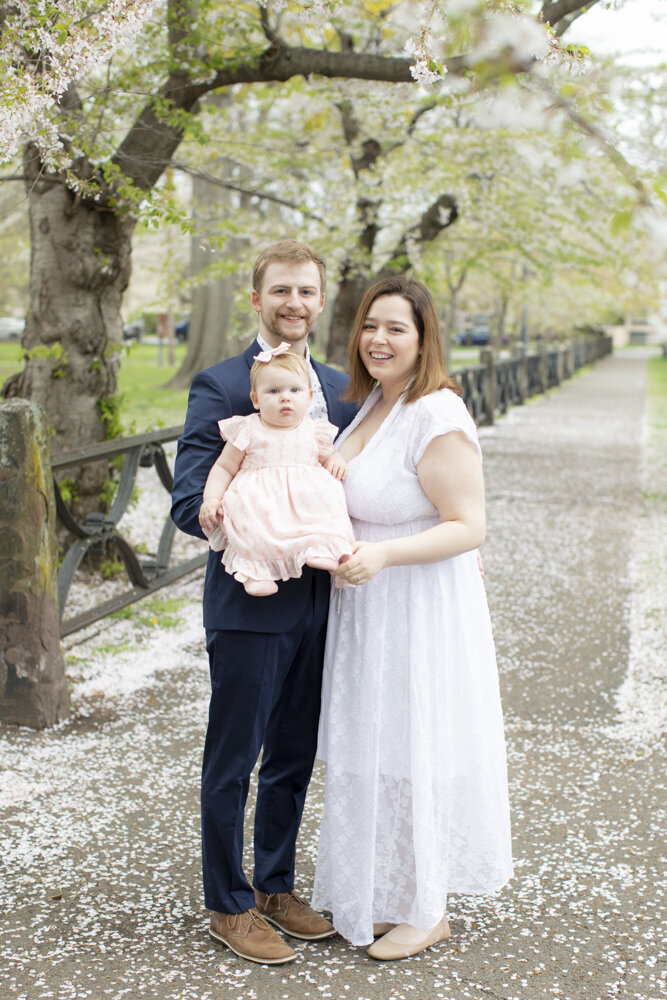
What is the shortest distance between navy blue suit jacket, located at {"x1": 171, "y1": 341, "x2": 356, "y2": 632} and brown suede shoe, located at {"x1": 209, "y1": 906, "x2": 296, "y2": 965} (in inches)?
34.3

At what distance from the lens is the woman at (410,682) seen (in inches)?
110

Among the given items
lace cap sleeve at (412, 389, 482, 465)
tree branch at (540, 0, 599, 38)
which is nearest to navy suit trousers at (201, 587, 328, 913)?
lace cap sleeve at (412, 389, 482, 465)

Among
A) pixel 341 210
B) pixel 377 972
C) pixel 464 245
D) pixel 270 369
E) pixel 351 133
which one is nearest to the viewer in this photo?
pixel 270 369

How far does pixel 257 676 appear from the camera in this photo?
9.04 feet

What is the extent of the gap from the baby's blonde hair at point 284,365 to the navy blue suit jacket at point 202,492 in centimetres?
17

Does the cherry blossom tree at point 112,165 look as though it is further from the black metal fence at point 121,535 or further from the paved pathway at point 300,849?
the paved pathway at point 300,849

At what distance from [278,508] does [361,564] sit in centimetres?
26

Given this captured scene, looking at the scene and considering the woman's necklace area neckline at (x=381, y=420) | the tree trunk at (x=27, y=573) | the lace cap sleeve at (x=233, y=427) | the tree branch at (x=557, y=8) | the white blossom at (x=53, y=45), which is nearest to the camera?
the lace cap sleeve at (x=233, y=427)

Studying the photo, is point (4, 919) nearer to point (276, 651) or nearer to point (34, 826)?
point (34, 826)

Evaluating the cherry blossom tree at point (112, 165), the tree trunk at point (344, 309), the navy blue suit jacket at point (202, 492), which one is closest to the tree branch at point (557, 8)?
the cherry blossom tree at point (112, 165)

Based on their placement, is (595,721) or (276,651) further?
(595,721)

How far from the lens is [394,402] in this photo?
298 cm

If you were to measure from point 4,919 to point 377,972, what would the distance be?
3.76 feet

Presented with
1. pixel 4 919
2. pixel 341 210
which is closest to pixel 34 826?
pixel 4 919
